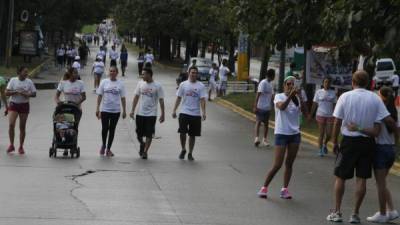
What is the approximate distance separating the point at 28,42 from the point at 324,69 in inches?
1194

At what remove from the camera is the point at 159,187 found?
472 inches

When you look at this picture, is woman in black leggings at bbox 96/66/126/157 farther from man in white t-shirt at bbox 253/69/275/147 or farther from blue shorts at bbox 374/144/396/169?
blue shorts at bbox 374/144/396/169

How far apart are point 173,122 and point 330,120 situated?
799cm

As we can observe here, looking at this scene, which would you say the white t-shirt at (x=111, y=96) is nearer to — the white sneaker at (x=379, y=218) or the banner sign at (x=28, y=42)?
the white sneaker at (x=379, y=218)

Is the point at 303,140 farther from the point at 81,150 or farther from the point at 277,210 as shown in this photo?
the point at 277,210

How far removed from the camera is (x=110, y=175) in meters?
13.0

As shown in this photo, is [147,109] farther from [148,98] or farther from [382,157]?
[382,157]

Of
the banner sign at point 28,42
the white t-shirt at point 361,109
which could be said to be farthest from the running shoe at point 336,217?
the banner sign at point 28,42

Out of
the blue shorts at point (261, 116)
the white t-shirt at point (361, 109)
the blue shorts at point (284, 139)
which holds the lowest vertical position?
the blue shorts at point (261, 116)

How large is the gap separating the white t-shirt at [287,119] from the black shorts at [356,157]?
172 centimetres

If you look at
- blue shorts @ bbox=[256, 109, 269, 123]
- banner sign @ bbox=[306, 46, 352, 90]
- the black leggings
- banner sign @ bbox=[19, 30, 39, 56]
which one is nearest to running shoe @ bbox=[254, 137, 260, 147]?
blue shorts @ bbox=[256, 109, 269, 123]

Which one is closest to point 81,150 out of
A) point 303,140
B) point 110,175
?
point 110,175

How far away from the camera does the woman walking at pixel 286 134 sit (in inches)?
440

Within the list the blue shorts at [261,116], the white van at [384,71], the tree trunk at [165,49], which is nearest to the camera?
the blue shorts at [261,116]
